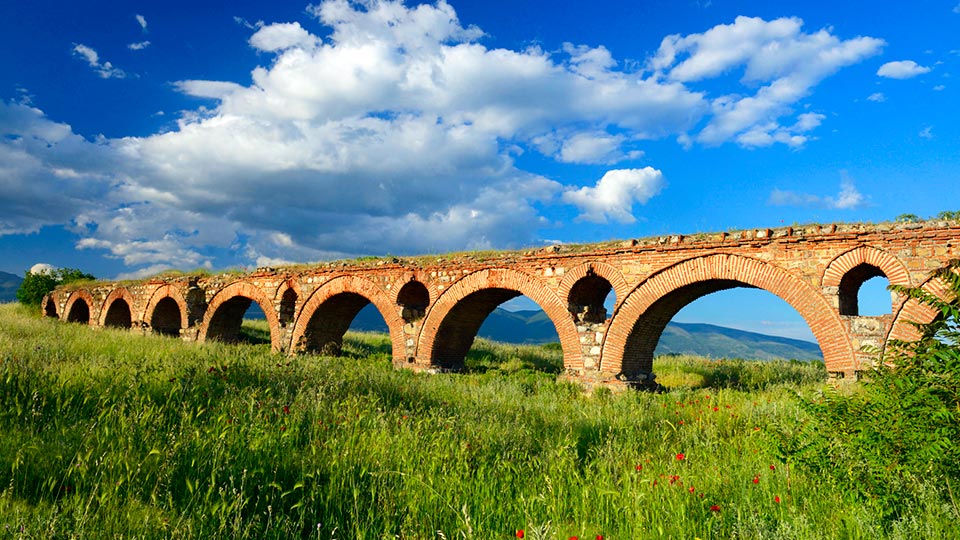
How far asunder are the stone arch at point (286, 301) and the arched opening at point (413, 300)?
448 centimetres

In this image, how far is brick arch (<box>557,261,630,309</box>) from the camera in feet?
39.7

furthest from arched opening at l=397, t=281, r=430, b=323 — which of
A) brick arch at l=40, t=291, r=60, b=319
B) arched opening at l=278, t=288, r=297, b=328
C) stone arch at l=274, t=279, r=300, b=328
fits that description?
brick arch at l=40, t=291, r=60, b=319

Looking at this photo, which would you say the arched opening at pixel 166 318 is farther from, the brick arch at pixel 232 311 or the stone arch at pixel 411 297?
the stone arch at pixel 411 297

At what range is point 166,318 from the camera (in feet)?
77.6

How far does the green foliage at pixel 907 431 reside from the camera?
3531 millimetres

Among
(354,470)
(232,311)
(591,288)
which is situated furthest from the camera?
(232,311)

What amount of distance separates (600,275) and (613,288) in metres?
0.44

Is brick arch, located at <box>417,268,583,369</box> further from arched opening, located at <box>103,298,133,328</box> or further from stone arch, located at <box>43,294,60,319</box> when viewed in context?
stone arch, located at <box>43,294,60,319</box>

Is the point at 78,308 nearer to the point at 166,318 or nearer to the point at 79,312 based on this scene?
the point at 79,312

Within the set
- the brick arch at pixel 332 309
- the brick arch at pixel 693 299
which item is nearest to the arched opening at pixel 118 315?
the brick arch at pixel 332 309

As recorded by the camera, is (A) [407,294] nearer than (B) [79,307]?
A: Yes

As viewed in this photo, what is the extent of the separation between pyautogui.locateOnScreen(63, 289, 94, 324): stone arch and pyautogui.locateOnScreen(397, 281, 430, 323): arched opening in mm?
19502

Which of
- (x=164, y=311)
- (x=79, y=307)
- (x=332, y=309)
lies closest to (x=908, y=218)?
(x=332, y=309)

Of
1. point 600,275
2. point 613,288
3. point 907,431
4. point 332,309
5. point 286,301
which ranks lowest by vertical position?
point 907,431
